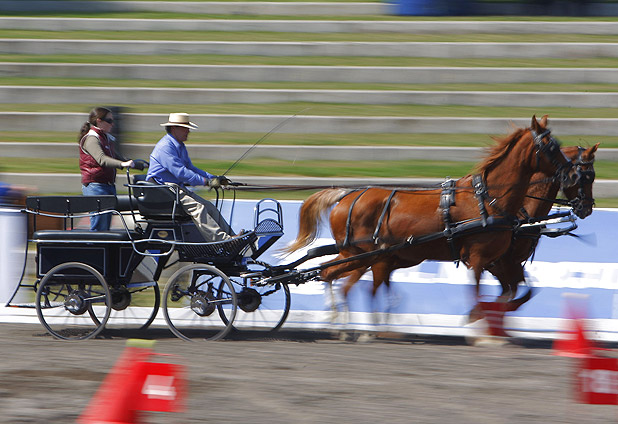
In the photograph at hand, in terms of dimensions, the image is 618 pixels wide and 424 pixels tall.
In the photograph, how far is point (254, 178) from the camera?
11859 mm

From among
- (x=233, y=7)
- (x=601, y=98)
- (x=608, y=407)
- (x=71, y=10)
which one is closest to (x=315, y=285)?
(x=608, y=407)

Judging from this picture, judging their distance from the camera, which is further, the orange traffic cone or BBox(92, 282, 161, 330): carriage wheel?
BBox(92, 282, 161, 330): carriage wheel

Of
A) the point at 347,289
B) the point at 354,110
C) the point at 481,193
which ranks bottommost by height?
the point at 347,289

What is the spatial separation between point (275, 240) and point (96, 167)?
75.6 inches

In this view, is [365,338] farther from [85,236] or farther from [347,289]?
[85,236]

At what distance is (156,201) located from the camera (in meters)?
6.82

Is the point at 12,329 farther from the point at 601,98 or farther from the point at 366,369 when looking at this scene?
the point at 601,98

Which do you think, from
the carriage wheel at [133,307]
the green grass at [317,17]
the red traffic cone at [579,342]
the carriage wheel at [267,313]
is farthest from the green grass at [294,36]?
the red traffic cone at [579,342]

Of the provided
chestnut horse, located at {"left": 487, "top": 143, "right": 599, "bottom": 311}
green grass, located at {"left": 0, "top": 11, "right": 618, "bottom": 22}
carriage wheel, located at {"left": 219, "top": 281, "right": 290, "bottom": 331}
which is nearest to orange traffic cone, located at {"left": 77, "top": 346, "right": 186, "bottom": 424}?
carriage wheel, located at {"left": 219, "top": 281, "right": 290, "bottom": 331}

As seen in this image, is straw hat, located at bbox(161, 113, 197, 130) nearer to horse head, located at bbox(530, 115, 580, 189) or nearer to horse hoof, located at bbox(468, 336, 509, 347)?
horse head, located at bbox(530, 115, 580, 189)

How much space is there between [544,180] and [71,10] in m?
14.8

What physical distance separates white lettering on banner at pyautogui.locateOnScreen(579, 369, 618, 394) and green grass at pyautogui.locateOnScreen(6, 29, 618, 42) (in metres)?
13.2

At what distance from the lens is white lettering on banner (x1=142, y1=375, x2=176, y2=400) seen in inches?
143

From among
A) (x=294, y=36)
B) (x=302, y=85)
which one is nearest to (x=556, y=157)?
(x=302, y=85)
